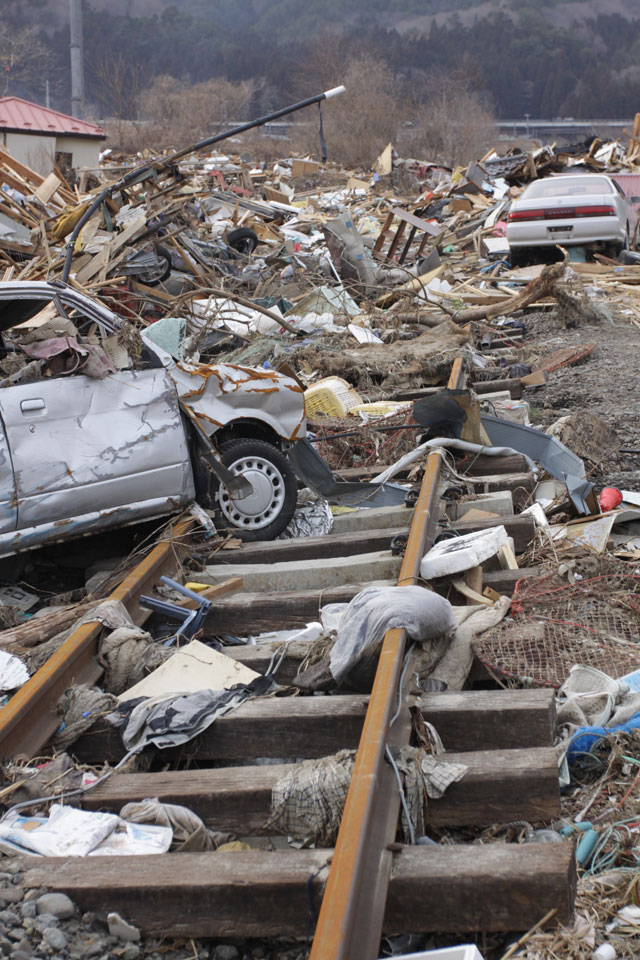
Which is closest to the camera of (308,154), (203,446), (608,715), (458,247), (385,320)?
(608,715)

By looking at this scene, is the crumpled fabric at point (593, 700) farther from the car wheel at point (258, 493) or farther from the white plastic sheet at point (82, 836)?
the car wheel at point (258, 493)

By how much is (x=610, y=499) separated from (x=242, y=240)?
1552 cm

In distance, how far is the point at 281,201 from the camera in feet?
113

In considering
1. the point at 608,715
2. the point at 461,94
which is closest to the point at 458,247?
the point at 608,715

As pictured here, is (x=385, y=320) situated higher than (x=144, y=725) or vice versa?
(x=144, y=725)

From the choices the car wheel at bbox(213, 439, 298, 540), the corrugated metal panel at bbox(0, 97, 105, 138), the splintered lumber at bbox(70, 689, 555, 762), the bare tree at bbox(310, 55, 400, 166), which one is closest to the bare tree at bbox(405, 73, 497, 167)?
the bare tree at bbox(310, 55, 400, 166)

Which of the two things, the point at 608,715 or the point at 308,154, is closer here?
the point at 608,715

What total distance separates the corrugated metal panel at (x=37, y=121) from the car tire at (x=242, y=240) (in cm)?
1300

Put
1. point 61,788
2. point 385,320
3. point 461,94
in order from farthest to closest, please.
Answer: point 461,94, point 385,320, point 61,788

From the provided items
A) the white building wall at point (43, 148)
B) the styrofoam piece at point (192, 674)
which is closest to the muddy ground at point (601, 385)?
the styrofoam piece at point (192, 674)

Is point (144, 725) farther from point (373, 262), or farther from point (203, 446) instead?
point (373, 262)

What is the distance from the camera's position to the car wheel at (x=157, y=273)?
51.8 feet

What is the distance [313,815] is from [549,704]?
3.82 ft

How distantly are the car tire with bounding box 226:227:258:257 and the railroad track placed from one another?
1693cm
